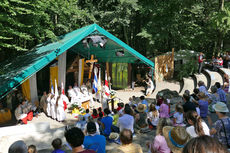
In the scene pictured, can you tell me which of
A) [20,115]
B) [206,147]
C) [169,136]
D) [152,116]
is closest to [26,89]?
[20,115]

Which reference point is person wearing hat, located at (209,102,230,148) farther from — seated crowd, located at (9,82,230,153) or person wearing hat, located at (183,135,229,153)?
person wearing hat, located at (183,135,229,153)

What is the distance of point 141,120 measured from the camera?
6766mm

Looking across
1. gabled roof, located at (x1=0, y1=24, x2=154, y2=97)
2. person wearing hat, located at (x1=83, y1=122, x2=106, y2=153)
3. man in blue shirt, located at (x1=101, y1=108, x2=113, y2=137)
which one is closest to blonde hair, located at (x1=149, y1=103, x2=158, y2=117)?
man in blue shirt, located at (x1=101, y1=108, x2=113, y2=137)

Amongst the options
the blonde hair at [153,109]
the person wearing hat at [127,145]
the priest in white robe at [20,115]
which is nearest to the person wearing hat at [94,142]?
the person wearing hat at [127,145]

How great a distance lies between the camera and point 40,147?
604 centimetres

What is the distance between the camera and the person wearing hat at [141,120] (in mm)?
6762

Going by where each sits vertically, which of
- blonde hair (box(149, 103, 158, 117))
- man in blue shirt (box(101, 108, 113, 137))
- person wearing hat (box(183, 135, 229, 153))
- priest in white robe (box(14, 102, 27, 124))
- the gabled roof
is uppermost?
the gabled roof

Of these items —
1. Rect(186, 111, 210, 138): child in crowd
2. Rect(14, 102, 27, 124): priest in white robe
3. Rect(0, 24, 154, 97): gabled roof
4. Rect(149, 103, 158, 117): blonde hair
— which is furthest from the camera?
Rect(14, 102, 27, 124): priest in white robe

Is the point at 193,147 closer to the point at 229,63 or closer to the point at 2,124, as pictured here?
the point at 2,124

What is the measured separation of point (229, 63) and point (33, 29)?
15.2 meters

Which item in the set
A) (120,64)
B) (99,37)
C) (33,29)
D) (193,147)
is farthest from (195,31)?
(193,147)

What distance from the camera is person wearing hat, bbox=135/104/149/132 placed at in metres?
6.76

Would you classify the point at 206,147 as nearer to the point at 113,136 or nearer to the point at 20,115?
the point at 113,136

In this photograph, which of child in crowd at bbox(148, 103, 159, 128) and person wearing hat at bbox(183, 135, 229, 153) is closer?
person wearing hat at bbox(183, 135, 229, 153)
